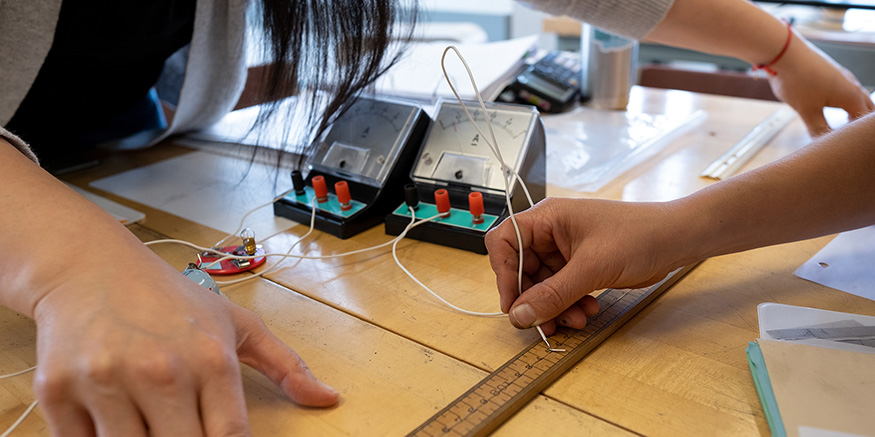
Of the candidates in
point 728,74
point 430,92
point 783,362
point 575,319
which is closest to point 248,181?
point 430,92

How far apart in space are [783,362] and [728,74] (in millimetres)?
1302

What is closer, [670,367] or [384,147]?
[670,367]

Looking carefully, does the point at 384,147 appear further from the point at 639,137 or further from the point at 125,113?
the point at 125,113

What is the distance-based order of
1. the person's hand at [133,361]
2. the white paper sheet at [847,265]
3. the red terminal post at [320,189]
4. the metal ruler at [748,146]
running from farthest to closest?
the metal ruler at [748,146] < the red terminal post at [320,189] < the white paper sheet at [847,265] < the person's hand at [133,361]

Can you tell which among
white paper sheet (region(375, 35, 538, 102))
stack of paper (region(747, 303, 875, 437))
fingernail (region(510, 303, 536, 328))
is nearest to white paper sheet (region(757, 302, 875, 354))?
stack of paper (region(747, 303, 875, 437))

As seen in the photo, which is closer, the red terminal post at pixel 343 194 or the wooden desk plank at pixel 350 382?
the wooden desk plank at pixel 350 382

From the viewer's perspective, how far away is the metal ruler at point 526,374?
487 mm

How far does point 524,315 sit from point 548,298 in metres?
0.03

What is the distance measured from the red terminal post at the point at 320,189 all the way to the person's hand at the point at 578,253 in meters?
0.34

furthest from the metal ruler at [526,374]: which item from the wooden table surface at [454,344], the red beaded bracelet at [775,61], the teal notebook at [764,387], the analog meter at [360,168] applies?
the red beaded bracelet at [775,61]

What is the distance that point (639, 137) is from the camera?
3.79 ft

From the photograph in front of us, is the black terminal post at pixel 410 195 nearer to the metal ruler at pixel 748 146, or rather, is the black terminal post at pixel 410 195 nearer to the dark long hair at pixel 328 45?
the dark long hair at pixel 328 45

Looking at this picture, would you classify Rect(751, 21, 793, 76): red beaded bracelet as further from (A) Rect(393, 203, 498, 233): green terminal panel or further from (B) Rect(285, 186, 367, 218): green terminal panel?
(B) Rect(285, 186, 367, 218): green terminal panel

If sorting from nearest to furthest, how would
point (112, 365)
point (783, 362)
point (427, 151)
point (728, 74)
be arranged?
point (112, 365), point (783, 362), point (427, 151), point (728, 74)
